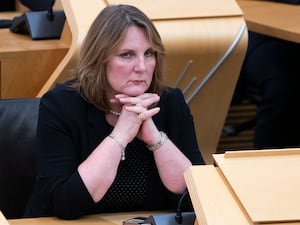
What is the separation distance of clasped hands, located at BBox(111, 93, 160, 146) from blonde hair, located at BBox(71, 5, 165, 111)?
0.21ft

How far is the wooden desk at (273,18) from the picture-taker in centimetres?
348

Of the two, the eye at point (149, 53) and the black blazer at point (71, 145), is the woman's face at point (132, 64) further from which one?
the black blazer at point (71, 145)

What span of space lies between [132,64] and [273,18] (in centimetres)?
160

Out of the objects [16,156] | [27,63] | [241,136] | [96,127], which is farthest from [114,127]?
[241,136]

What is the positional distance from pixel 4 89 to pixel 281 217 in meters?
2.16

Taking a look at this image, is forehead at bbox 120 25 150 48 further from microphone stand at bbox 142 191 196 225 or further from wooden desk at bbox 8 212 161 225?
microphone stand at bbox 142 191 196 225

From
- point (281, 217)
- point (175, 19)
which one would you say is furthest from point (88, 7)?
point (281, 217)

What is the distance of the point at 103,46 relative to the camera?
227 centimetres

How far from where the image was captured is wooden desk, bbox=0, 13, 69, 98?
3285mm

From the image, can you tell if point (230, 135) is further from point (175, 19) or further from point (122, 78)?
point (122, 78)

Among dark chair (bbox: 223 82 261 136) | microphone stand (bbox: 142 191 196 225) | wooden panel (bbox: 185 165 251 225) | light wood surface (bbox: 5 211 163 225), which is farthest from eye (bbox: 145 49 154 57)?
dark chair (bbox: 223 82 261 136)

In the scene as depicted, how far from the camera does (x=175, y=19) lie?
302cm

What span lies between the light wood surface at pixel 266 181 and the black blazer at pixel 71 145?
59 cm

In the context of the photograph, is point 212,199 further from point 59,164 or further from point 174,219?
point 59,164
